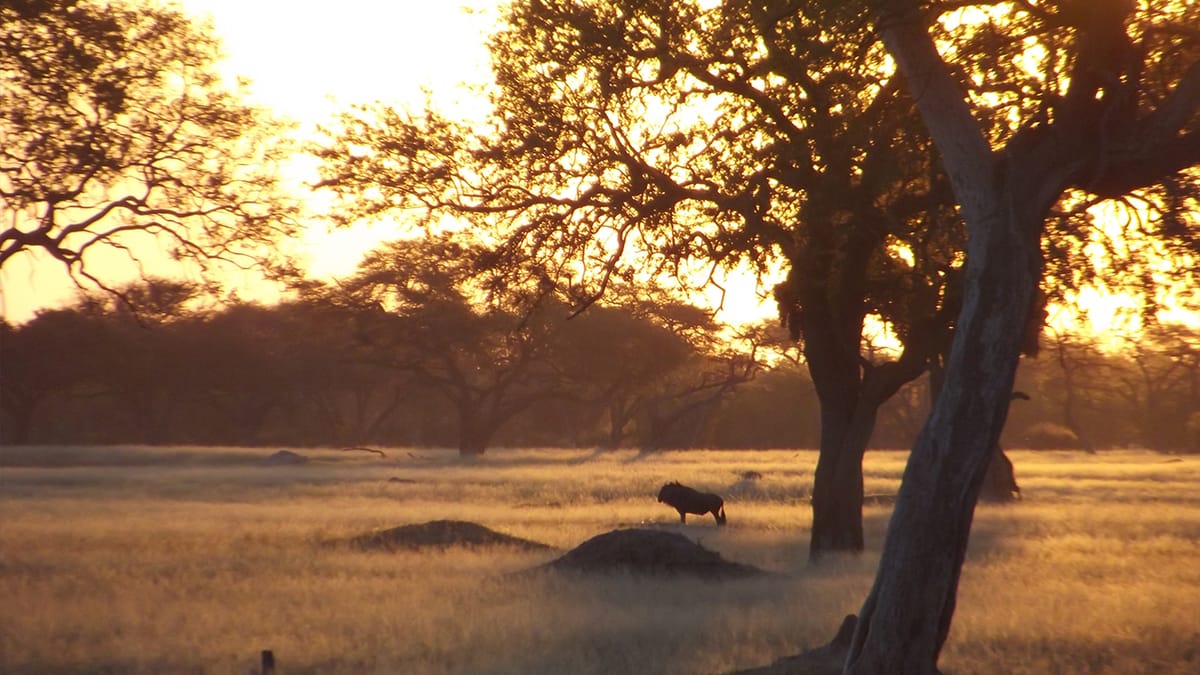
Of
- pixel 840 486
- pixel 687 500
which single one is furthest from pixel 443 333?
pixel 840 486

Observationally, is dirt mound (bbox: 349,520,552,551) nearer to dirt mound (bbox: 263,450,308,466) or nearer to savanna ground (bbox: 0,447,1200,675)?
savanna ground (bbox: 0,447,1200,675)

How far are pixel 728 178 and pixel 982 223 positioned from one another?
8.25 metres

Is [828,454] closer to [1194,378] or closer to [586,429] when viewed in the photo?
[1194,378]

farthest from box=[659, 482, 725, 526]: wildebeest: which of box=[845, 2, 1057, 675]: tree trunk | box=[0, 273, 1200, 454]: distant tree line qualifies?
box=[0, 273, 1200, 454]: distant tree line

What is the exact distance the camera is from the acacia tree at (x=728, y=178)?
16.1 m

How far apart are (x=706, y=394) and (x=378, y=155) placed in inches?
2479

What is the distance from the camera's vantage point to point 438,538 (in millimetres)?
21734

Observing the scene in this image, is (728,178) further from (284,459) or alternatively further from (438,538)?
(284,459)

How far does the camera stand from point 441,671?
37.1 ft

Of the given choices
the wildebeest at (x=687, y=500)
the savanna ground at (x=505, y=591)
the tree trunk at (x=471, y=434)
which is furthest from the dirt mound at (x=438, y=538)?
the tree trunk at (x=471, y=434)

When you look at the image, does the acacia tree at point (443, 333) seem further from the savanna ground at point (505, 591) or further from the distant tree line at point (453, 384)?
the savanna ground at point (505, 591)

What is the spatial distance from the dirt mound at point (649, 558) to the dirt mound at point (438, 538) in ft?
9.56

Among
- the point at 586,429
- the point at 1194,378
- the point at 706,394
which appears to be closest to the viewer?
the point at 1194,378

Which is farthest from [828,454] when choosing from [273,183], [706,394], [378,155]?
[706,394]
